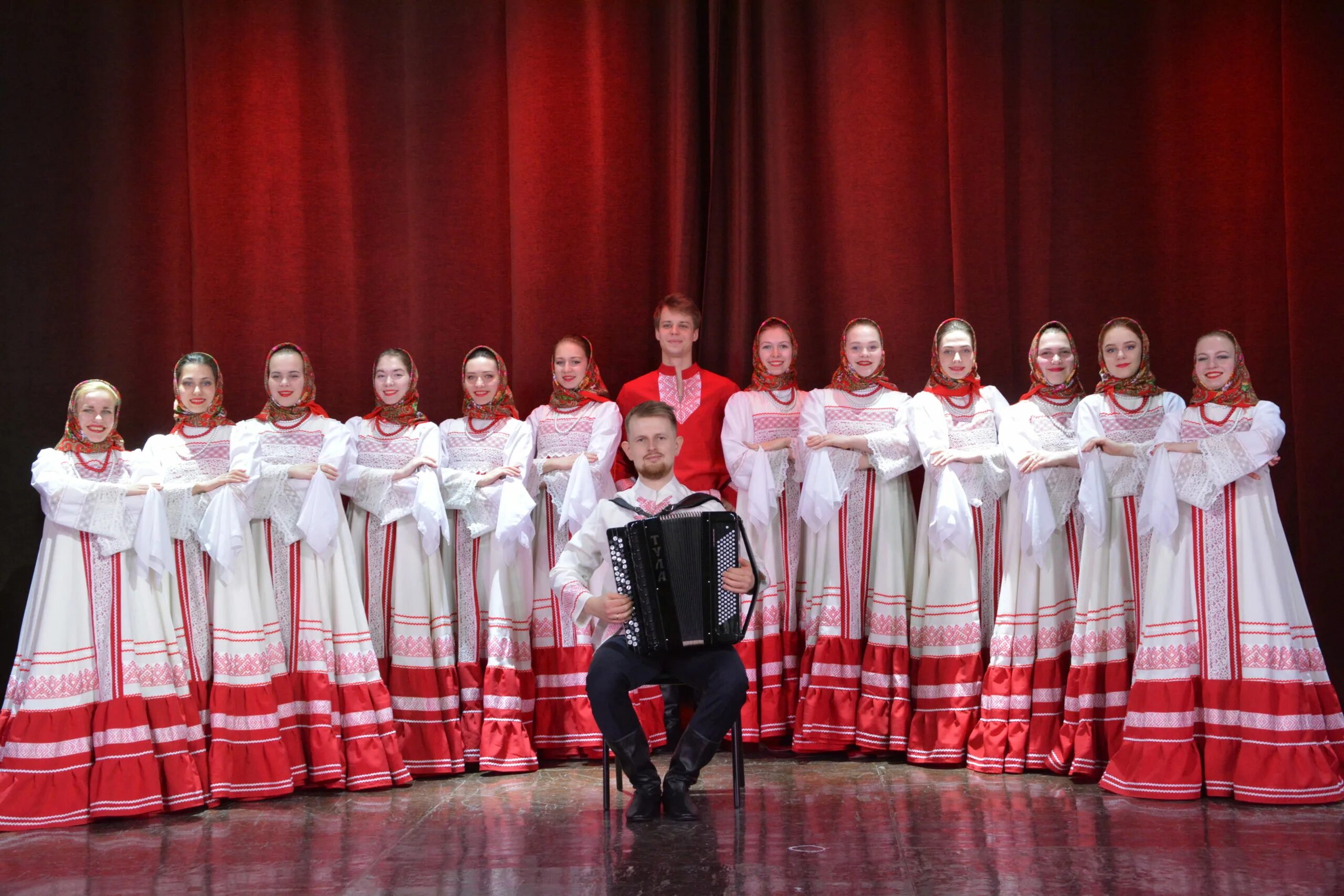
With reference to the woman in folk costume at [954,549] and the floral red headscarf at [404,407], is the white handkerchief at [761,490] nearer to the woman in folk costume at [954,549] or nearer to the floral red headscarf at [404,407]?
the woman in folk costume at [954,549]

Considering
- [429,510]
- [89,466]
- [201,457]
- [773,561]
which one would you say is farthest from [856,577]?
[89,466]

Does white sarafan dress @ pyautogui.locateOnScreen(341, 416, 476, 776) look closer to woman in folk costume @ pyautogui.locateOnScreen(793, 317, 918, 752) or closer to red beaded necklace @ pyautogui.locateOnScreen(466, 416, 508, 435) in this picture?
red beaded necklace @ pyautogui.locateOnScreen(466, 416, 508, 435)

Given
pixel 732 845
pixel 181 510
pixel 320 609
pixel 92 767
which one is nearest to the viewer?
pixel 732 845

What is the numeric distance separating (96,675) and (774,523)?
2.65m

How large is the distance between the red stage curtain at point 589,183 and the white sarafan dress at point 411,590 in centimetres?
103

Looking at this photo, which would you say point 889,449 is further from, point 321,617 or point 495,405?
point 321,617

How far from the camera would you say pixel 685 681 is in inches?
166

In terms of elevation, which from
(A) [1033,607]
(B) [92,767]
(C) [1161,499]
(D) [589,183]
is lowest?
(B) [92,767]

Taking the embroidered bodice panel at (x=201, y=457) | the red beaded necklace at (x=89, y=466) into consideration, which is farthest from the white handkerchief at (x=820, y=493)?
the red beaded necklace at (x=89, y=466)

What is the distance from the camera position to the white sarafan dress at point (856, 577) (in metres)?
5.08

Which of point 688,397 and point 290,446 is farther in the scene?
point 688,397

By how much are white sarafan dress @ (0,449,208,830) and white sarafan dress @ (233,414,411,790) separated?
394mm

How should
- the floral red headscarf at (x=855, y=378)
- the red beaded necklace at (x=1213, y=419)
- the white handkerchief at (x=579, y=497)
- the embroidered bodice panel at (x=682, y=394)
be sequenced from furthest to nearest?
1. the embroidered bodice panel at (x=682, y=394)
2. the floral red headscarf at (x=855, y=378)
3. the white handkerchief at (x=579, y=497)
4. the red beaded necklace at (x=1213, y=419)

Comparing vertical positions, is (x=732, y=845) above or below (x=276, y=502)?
below
